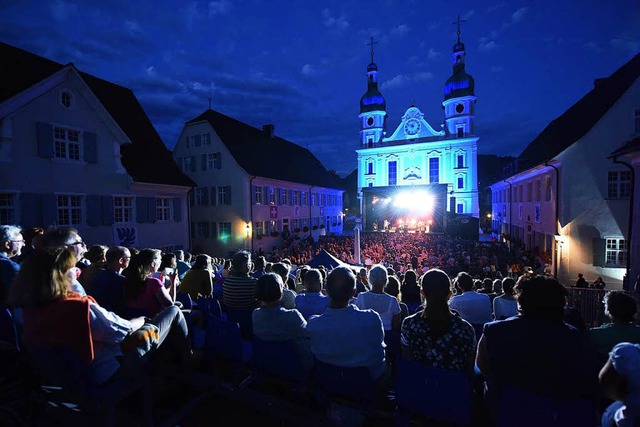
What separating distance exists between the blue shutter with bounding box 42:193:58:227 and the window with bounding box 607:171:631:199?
918 inches

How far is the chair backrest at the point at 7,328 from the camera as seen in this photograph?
318 centimetres

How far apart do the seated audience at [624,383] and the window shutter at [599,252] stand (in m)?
15.8

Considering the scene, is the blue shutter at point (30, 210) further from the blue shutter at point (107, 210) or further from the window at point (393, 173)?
the window at point (393, 173)

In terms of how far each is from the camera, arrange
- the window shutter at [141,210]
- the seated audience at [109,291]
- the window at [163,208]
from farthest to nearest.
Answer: the window at [163,208] → the window shutter at [141,210] → the seated audience at [109,291]

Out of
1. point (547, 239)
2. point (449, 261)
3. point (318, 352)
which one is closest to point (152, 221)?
point (449, 261)

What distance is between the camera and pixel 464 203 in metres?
45.3

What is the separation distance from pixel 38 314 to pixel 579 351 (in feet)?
12.6

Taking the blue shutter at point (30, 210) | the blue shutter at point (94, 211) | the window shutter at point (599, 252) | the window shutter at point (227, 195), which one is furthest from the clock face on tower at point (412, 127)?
the blue shutter at point (30, 210)

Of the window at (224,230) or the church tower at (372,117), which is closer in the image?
the window at (224,230)

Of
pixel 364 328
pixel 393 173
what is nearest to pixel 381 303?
pixel 364 328

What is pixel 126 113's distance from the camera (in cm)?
1900

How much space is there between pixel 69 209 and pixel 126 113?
8010mm

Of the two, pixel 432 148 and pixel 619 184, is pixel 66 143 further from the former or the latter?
pixel 432 148

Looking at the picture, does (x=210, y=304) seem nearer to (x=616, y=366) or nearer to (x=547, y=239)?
(x=616, y=366)
